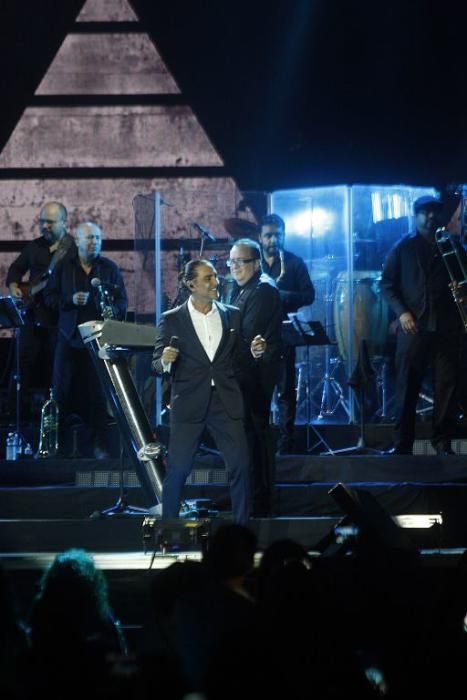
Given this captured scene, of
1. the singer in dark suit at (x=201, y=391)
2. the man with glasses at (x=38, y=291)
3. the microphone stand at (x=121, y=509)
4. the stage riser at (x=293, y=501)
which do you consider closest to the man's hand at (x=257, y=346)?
the singer in dark suit at (x=201, y=391)

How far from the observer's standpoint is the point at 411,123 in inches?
548

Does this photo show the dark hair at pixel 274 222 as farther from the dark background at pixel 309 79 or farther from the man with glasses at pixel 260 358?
the dark background at pixel 309 79

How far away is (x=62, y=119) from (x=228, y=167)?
2.01 meters

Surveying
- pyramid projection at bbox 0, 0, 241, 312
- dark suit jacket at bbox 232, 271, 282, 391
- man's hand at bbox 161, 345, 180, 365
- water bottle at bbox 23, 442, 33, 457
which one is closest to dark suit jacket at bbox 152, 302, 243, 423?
man's hand at bbox 161, 345, 180, 365

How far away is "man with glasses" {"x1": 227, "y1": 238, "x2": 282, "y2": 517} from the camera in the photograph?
30.8ft

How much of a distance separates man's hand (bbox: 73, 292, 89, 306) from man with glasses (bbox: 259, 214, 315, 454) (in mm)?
1741

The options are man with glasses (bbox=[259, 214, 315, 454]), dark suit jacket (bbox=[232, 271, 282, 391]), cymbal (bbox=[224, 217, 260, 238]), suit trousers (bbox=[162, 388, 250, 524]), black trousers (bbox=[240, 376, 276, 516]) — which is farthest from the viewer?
cymbal (bbox=[224, 217, 260, 238])

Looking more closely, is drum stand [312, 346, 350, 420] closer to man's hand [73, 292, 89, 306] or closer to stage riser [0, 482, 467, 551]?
stage riser [0, 482, 467, 551]

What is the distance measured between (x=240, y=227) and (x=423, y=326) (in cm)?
254

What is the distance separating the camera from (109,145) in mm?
14117

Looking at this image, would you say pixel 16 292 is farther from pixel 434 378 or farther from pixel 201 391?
pixel 434 378

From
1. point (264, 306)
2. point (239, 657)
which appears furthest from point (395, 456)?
point (239, 657)

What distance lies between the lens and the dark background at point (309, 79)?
13.9 meters

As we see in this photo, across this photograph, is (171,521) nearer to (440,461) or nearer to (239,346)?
(239,346)
